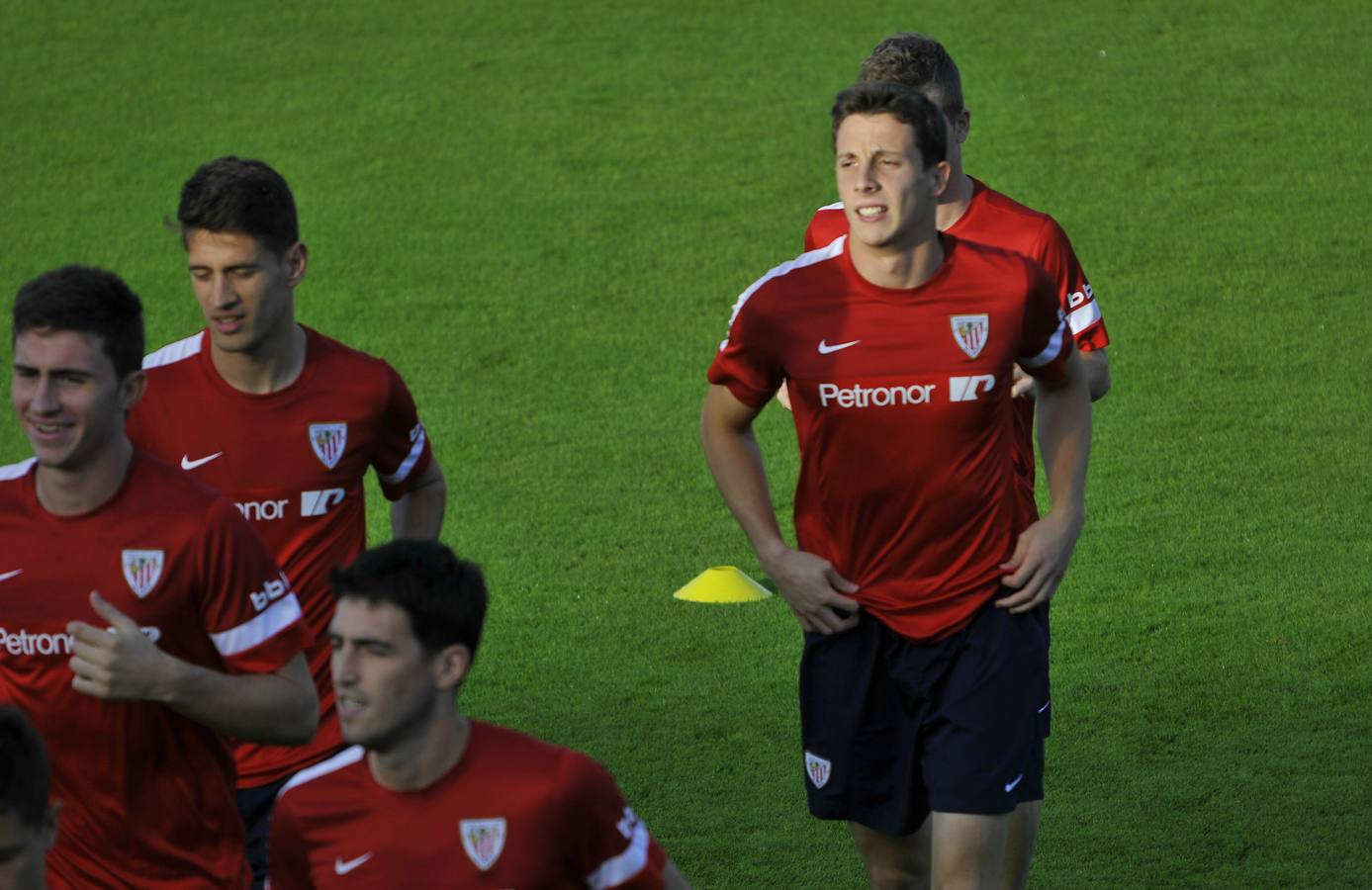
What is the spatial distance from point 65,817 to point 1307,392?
720 cm

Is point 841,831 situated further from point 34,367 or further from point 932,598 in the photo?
point 34,367

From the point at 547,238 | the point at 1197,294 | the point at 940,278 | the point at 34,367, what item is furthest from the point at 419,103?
the point at 34,367

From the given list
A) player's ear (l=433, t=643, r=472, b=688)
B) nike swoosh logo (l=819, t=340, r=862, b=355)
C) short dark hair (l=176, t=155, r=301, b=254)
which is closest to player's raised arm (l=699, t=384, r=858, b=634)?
nike swoosh logo (l=819, t=340, r=862, b=355)

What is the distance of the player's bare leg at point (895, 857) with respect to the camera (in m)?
4.96

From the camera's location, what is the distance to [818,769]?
4.90 metres

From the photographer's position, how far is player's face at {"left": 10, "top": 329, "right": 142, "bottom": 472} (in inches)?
136

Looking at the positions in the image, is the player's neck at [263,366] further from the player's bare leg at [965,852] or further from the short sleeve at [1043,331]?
the player's bare leg at [965,852]

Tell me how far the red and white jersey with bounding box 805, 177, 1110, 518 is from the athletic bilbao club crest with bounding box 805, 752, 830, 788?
851 mm

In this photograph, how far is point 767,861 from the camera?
6.03 m

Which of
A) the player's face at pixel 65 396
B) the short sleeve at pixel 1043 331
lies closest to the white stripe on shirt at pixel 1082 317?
the short sleeve at pixel 1043 331

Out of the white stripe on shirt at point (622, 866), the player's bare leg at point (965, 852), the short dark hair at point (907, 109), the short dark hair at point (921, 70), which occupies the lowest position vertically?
the player's bare leg at point (965, 852)

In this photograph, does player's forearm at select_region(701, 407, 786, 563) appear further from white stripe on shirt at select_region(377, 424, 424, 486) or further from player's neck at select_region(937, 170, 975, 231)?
player's neck at select_region(937, 170, 975, 231)

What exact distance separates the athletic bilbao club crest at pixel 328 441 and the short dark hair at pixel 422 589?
1.11 meters

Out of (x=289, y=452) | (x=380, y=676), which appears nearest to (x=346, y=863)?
(x=380, y=676)
